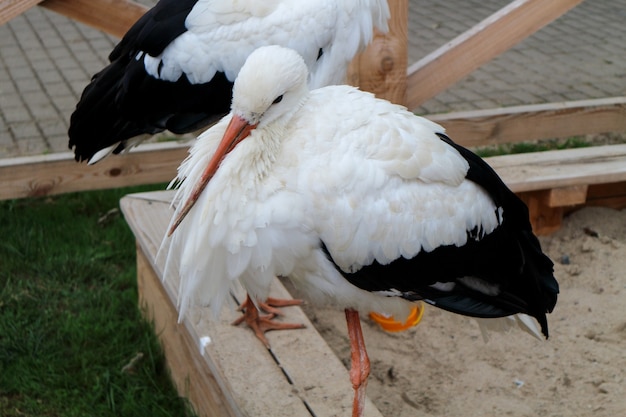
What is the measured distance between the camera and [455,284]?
3197 millimetres

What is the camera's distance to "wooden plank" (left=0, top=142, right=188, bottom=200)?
4926 mm

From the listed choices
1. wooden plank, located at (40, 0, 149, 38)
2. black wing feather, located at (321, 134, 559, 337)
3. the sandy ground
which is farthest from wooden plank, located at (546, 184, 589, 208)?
wooden plank, located at (40, 0, 149, 38)

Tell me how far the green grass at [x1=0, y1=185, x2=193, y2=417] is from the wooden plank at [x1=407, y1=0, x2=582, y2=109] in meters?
1.85

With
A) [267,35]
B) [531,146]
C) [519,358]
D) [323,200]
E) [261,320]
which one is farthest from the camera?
[531,146]

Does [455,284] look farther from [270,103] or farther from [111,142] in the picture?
[111,142]

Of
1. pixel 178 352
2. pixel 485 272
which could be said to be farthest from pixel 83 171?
pixel 485 272

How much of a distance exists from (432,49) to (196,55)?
5.02m

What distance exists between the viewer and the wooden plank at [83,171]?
4.93m

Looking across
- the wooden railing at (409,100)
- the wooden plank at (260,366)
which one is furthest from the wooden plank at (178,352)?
the wooden railing at (409,100)

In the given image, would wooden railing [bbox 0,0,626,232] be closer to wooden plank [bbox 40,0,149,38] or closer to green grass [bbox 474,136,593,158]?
wooden plank [bbox 40,0,149,38]

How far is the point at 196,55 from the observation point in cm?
A: 430

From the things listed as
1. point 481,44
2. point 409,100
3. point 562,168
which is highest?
point 481,44

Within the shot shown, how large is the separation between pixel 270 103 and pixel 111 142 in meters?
1.64

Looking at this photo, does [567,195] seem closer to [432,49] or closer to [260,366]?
[260,366]
